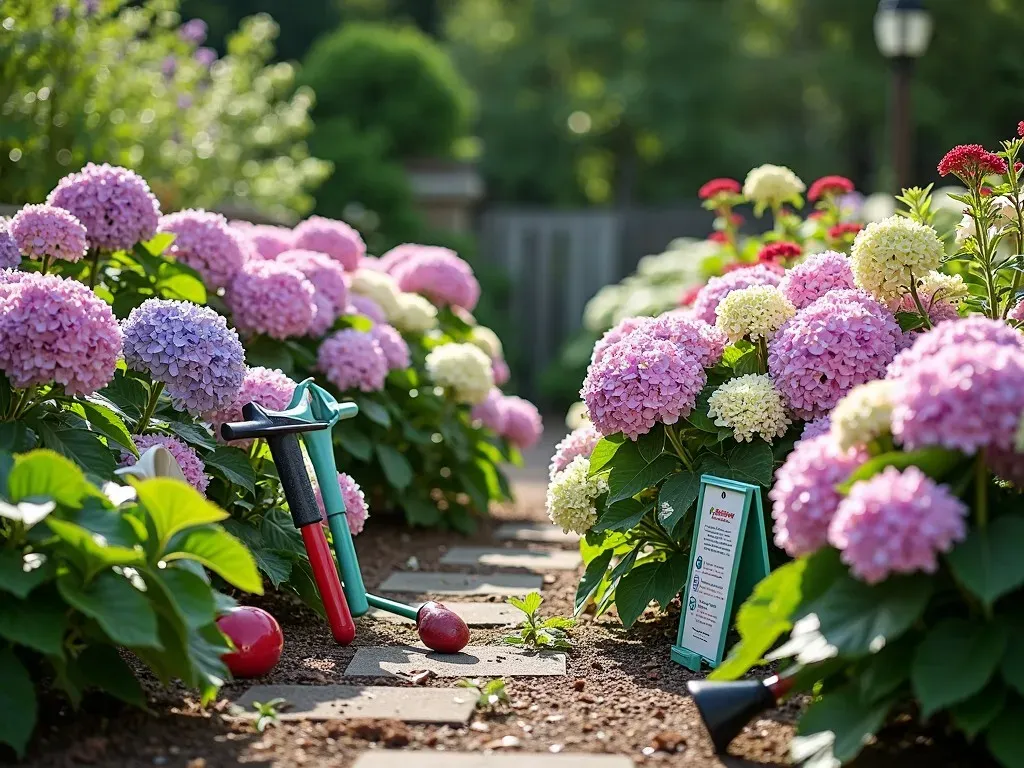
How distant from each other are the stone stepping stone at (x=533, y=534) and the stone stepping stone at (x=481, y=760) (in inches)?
110

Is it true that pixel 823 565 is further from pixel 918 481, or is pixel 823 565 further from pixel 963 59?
pixel 963 59

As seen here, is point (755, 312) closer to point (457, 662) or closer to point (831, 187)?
point (457, 662)

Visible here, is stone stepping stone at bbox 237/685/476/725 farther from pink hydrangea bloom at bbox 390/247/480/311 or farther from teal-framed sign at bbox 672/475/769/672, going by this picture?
pink hydrangea bloom at bbox 390/247/480/311

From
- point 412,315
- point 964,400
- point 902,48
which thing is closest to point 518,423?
point 412,315

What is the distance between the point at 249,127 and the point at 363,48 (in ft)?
9.61

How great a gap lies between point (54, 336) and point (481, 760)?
1245 mm

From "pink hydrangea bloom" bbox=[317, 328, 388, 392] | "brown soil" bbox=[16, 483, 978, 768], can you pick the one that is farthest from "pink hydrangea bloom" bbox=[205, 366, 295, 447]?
"pink hydrangea bloom" bbox=[317, 328, 388, 392]

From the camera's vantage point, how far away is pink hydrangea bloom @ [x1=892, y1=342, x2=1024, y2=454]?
80.4 inches

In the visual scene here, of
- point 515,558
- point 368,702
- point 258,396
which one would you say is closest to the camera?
point 368,702

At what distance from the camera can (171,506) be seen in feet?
7.46

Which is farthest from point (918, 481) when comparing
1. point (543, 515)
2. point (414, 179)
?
point (414, 179)

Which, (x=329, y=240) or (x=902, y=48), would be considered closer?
(x=329, y=240)

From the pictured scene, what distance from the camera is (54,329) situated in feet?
8.49

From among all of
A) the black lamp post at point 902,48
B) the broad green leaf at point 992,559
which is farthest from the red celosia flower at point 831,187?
the black lamp post at point 902,48
